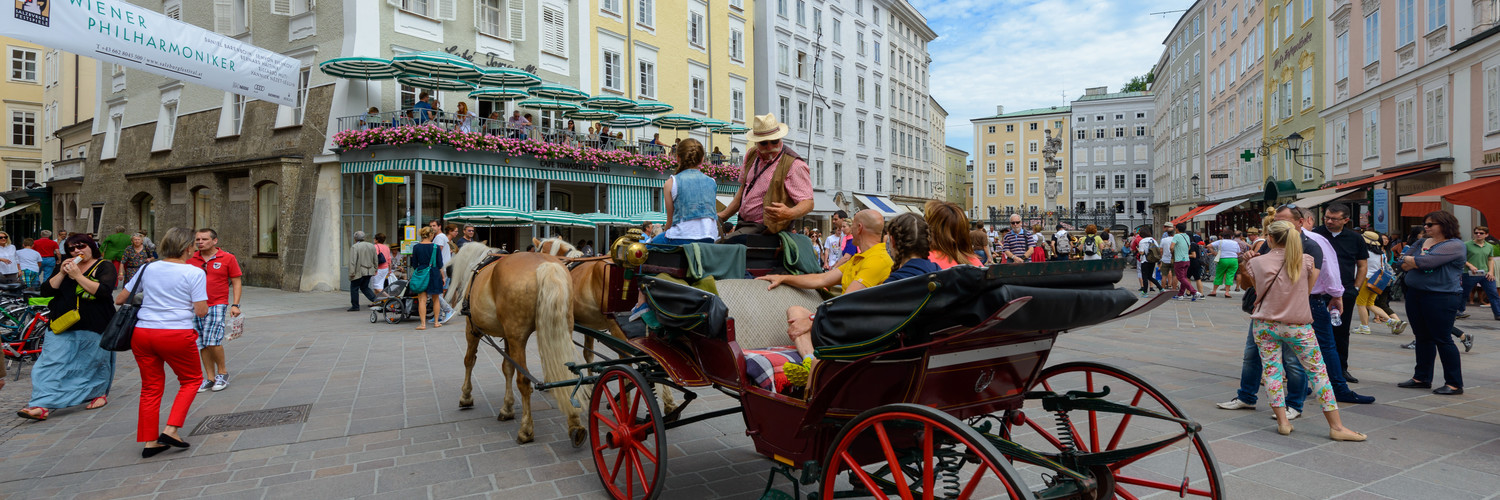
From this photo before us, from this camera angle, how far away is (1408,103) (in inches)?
766

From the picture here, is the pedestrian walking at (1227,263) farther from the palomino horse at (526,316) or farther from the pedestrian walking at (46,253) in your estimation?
the pedestrian walking at (46,253)

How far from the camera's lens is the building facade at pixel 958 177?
9625 cm

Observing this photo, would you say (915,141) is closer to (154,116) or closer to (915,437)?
(154,116)

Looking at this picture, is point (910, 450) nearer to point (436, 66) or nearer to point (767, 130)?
point (767, 130)

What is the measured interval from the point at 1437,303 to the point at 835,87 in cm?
3701

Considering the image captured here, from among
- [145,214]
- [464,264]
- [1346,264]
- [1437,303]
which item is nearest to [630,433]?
[464,264]

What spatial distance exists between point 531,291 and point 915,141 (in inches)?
2023

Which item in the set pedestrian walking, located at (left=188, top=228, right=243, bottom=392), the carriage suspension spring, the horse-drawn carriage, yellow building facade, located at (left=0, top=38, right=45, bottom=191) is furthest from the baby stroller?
yellow building facade, located at (left=0, top=38, right=45, bottom=191)

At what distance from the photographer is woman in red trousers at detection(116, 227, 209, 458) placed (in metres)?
5.15

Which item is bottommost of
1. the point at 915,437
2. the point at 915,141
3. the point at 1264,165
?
the point at 915,437

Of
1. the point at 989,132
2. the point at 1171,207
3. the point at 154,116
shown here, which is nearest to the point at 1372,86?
the point at 1171,207

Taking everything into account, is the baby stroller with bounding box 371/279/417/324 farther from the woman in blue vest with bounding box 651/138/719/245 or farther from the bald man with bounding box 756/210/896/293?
the bald man with bounding box 756/210/896/293

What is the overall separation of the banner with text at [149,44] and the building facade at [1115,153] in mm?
73357

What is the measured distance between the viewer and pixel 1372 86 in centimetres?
2098
